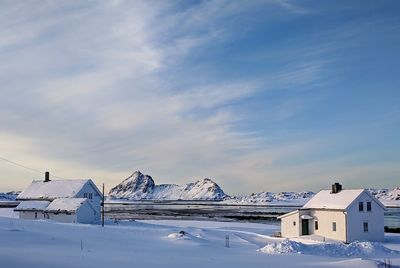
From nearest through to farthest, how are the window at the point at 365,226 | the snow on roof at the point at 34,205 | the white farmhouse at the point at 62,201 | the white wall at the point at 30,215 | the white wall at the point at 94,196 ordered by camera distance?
the window at the point at 365,226, the white farmhouse at the point at 62,201, the white wall at the point at 30,215, the snow on roof at the point at 34,205, the white wall at the point at 94,196

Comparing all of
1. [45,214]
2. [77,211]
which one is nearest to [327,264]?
[77,211]

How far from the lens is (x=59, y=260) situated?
20.1 metres

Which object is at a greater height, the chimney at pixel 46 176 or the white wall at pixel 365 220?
the chimney at pixel 46 176

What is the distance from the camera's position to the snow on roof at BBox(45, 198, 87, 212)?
60375 mm

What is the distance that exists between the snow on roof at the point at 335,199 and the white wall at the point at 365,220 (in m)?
0.62

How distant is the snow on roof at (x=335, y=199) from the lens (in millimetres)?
49475

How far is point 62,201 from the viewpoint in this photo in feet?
206

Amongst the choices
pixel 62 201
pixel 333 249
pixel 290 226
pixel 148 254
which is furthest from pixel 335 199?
pixel 62 201

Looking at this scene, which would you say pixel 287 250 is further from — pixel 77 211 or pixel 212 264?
pixel 77 211

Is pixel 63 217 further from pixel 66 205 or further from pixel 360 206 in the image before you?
pixel 360 206

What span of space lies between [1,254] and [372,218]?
39.9 m

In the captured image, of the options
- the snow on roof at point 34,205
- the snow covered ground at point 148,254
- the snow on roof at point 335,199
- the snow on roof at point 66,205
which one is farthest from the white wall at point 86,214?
the snow on roof at point 335,199

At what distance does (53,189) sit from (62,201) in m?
5.88

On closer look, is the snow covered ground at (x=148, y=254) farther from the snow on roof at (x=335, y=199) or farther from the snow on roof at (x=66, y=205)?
the snow on roof at (x=66, y=205)
